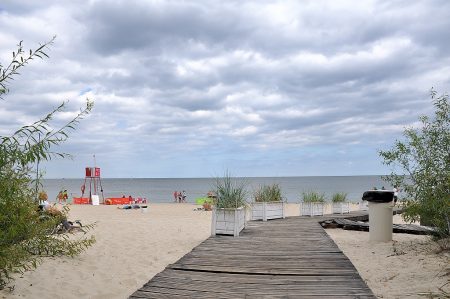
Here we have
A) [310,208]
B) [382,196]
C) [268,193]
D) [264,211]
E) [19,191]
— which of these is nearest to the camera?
[19,191]

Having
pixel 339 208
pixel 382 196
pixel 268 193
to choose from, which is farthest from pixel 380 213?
pixel 339 208

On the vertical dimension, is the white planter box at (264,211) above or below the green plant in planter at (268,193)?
below

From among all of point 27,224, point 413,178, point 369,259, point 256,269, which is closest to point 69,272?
point 27,224

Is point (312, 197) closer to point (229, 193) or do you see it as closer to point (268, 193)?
point (268, 193)

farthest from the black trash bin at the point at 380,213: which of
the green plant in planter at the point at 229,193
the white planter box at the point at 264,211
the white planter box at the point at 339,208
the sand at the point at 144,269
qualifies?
the white planter box at the point at 339,208

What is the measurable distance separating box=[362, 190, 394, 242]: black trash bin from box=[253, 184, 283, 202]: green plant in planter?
13.9 ft

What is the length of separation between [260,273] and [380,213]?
4.32 meters

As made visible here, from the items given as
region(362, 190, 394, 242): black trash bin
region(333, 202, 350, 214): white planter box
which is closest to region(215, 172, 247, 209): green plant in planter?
region(362, 190, 394, 242): black trash bin

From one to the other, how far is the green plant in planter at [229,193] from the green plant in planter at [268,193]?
3396mm

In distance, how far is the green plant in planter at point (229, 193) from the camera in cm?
841

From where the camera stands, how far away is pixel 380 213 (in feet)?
27.0

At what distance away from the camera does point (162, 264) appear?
7004 mm

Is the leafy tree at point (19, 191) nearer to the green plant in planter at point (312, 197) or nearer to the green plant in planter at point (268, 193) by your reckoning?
the green plant in planter at point (268, 193)

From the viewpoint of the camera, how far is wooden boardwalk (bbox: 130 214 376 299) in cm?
399
